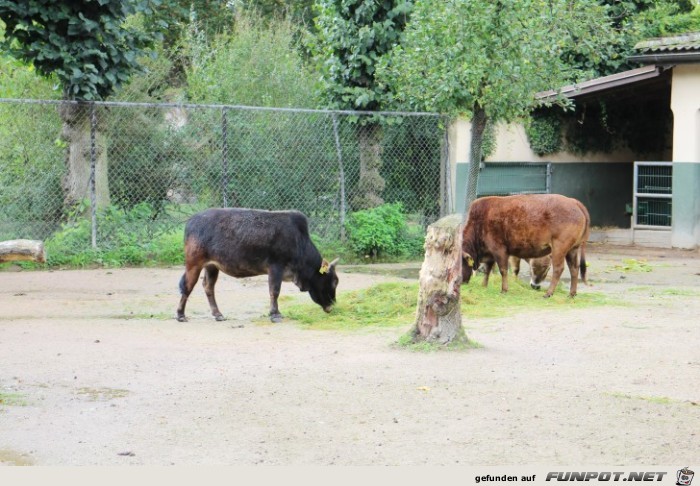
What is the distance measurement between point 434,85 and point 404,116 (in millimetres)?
3402

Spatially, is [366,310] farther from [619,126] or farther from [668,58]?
[619,126]

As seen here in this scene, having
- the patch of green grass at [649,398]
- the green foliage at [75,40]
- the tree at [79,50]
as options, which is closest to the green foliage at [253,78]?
the tree at [79,50]

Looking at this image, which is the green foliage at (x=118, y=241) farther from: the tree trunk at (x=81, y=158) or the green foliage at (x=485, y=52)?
the green foliage at (x=485, y=52)

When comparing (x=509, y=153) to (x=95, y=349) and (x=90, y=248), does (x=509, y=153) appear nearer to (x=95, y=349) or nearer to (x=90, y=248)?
(x=90, y=248)

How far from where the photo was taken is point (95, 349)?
982 cm

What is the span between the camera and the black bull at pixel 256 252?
1162cm

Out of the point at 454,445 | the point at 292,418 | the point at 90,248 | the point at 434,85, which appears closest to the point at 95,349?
the point at 292,418

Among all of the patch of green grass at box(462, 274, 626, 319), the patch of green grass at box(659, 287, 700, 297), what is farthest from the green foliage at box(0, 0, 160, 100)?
the patch of green grass at box(659, 287, 700, 297)

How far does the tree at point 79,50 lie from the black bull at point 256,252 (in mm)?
5184

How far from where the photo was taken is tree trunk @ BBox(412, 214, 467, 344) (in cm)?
968

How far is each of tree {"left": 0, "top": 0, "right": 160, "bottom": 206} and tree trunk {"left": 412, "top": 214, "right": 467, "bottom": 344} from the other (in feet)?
26.3

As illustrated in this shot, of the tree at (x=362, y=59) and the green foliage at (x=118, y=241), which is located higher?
the tree at (x=362, y=59)

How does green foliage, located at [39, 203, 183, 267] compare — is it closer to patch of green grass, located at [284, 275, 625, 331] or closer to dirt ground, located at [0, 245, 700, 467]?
dirt ground, located at [0, 245, 700, 467]

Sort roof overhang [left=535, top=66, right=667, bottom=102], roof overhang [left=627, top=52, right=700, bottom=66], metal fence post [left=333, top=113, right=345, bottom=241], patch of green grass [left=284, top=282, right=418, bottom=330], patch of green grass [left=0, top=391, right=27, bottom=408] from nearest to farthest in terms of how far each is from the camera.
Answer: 1. patch of green grass [left=0, top=391, right=27, bottom=408]
2. patch of green grass [left=284, top=282, right=418, bottom=330]
3. metal fence post [left=333, top=113, right=345, bottom=241]
4. roof overhang [left=627, top=52, right=700, bottom=66]
5. roof overhang [left=535, top=66, right=667, bottom=102]
